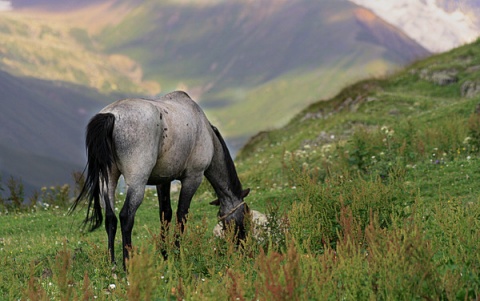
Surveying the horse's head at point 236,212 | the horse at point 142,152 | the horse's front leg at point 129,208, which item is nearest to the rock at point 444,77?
the horse's head at point 236,212

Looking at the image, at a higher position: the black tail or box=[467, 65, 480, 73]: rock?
box=[467, 65, 480, 73]: rock

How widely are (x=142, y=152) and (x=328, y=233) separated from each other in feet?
8.99

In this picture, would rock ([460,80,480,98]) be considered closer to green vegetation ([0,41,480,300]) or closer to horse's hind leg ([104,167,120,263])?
green vegetation ([0,41,480,300])

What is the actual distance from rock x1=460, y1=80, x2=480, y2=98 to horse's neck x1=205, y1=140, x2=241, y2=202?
63.9ft

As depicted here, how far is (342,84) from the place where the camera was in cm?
3409

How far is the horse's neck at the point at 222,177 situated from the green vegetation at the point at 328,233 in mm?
784

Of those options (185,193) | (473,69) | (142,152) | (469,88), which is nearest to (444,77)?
(473,69)

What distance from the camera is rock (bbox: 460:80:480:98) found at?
26.6m

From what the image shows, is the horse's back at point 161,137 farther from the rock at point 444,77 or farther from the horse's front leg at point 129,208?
the rock at point 444,77

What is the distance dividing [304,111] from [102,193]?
27.1m

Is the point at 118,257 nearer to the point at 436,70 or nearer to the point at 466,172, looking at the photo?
the point at 466,172

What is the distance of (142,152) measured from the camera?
807 centimetres

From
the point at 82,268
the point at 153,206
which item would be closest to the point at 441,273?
the point at 82,268

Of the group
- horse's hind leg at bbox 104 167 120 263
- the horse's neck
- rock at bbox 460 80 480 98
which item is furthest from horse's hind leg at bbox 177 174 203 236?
rock at bbox 460 80 480 98
